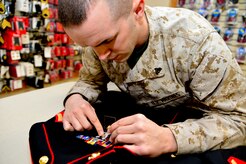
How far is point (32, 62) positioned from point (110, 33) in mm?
2774

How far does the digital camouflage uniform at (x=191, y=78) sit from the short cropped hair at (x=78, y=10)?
21 cm

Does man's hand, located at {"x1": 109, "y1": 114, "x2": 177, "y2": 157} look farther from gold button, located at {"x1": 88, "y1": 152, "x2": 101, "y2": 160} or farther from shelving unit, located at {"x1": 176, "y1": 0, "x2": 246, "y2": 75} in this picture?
shelving unit, located at {"x1": 176, "y1": 0, "x2": 246, "y2": 75}

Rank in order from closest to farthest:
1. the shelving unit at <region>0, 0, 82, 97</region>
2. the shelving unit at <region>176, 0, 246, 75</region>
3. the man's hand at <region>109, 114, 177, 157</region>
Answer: the man's hand at <region>109, 114, 177, 157</region>
the shelving unit at <region>176, 0, 246, 75</region>
the shelving unit at <region>0, 0, 82, 97</region>

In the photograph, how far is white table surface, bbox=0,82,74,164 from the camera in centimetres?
78

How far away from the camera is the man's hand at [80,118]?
74 cm

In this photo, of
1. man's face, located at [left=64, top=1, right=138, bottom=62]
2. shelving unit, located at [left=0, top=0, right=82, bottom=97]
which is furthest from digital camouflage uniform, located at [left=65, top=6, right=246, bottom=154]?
shelving unit, located at [left=0, top=0, right=82, bottom=97]

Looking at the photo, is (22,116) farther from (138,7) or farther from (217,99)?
(217,99)

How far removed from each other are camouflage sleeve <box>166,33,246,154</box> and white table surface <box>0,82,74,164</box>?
556 mm

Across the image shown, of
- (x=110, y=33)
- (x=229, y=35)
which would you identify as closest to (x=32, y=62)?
(x=229, y=35)

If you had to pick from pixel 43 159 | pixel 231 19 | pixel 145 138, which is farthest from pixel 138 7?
pixel 231 19

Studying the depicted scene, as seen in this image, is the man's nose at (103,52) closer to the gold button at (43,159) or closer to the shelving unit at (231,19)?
the gold button at (43,159)

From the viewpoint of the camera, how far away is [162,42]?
0.79 m

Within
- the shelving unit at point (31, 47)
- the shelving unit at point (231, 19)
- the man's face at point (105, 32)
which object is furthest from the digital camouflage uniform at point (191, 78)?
the shelving unit at point (31, 47)

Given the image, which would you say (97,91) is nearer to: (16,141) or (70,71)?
(16,141)
